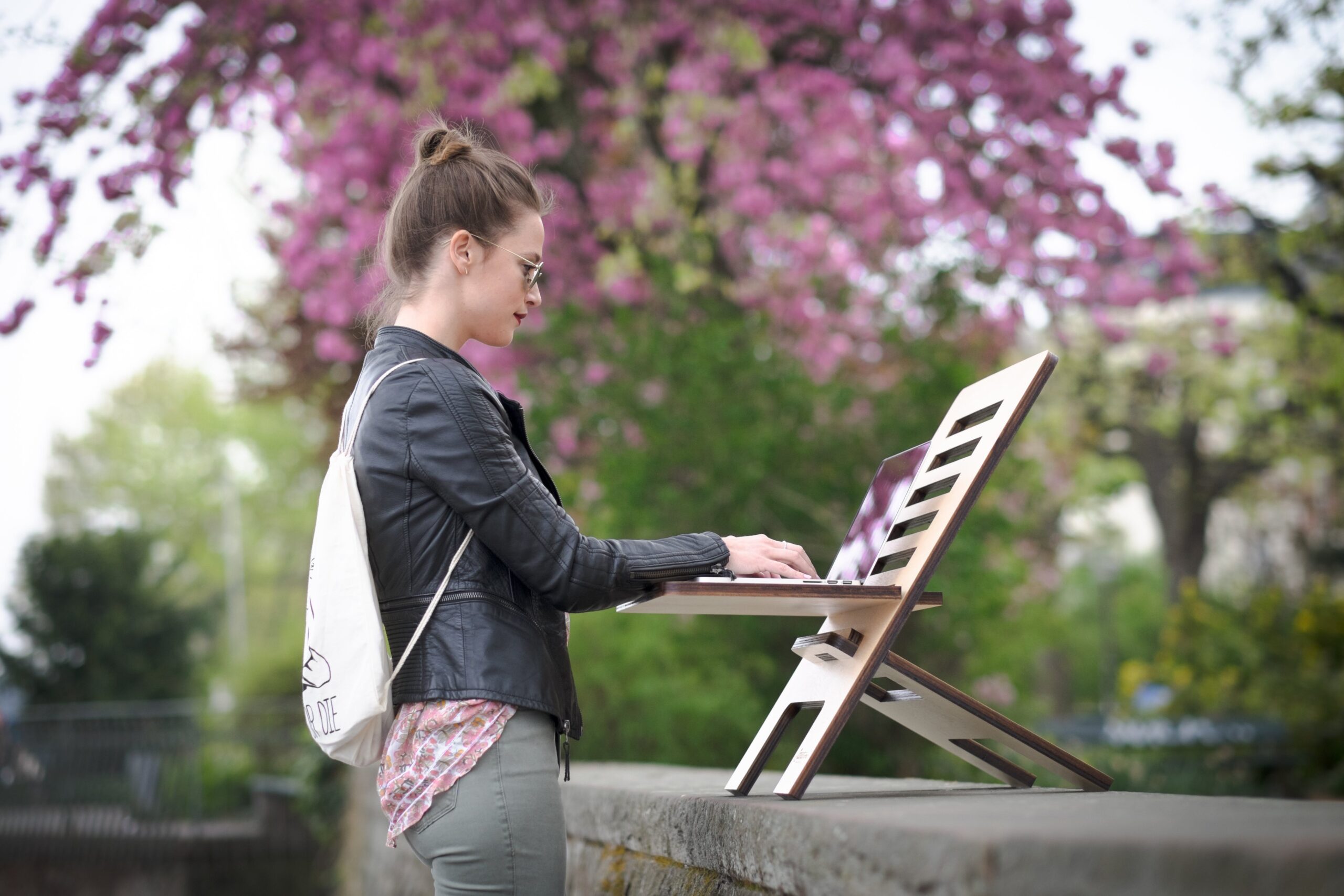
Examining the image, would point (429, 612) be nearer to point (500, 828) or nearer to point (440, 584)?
point (440, 584)

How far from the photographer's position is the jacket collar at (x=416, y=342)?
217 centimetres

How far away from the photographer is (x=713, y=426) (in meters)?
6.04

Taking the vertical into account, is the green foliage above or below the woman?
below

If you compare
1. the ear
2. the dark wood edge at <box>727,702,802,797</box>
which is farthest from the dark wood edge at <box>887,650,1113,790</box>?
the ear

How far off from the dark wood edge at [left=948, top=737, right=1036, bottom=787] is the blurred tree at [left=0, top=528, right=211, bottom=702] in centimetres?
1452

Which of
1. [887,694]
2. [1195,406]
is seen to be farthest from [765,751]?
[1195,406]

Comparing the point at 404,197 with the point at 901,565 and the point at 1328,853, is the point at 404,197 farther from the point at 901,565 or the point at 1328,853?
the point at 1328,853

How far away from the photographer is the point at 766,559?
226cm

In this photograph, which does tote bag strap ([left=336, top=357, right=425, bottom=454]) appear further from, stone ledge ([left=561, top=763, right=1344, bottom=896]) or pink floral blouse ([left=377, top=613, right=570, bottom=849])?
stone ledge ([left=561, top=763, right=1344, bottom=896])

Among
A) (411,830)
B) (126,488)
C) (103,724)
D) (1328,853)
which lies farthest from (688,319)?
(126,488)

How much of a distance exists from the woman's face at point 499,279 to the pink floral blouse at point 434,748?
0.64 meters

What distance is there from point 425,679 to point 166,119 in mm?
4756

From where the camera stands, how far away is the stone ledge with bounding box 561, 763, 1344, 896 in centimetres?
159

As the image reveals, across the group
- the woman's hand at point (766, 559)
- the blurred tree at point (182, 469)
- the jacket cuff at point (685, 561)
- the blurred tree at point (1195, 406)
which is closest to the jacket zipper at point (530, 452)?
the jacket cuff at point (685, 561)
